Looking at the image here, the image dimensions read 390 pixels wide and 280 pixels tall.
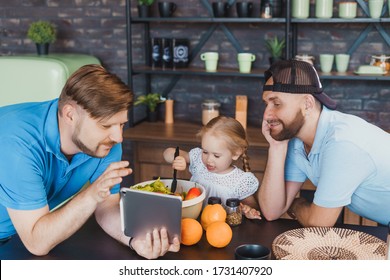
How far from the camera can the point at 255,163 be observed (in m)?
3.42

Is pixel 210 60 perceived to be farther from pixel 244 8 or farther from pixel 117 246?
pixel 117 246

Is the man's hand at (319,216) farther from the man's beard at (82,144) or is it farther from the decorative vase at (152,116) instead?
the decorative vase at (152,116)

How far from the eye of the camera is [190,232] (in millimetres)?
1575

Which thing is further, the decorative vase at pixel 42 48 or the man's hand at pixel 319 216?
the decorative vase at pixel 42 48

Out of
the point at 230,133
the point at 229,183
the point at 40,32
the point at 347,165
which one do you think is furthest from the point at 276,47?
the point at 347,165

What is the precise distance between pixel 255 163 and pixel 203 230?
68.5 inches

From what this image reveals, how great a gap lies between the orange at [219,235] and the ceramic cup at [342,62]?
Answer: 2218 mm

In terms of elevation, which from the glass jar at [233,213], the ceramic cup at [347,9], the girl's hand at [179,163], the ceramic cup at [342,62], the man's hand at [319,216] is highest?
the ceramic cup at [347,9]

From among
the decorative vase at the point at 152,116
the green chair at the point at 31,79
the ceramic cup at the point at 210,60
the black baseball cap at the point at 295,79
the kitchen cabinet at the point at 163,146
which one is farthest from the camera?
the decorative vase at the point at 152,116

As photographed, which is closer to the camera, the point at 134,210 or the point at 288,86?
the point at 134,210

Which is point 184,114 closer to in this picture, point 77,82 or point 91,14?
point 91,14

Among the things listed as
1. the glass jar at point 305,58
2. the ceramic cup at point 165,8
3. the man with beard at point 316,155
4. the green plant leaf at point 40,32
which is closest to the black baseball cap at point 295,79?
the man with beard at point 316,155

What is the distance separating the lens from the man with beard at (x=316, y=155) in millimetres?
1831
